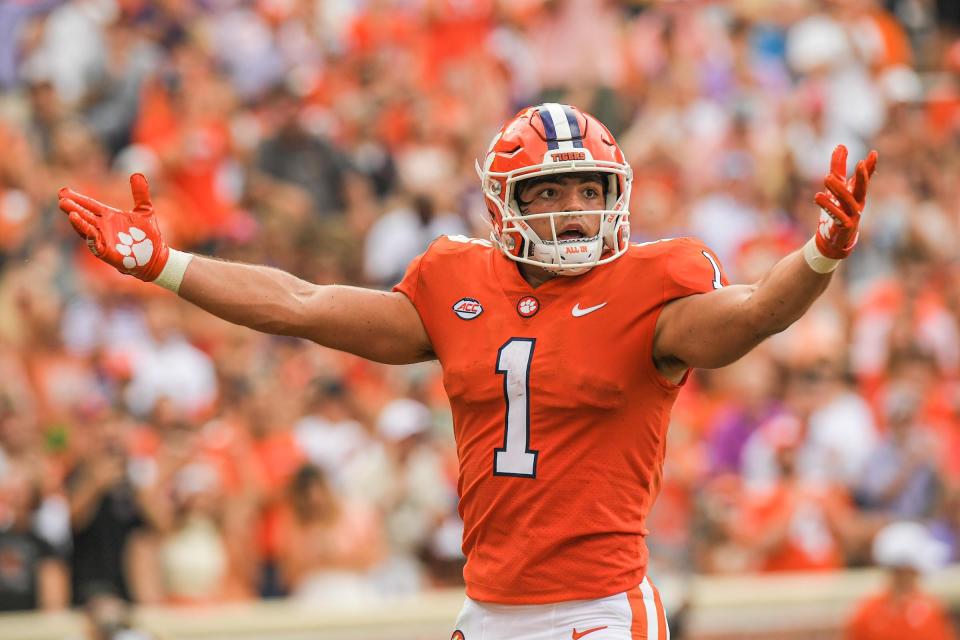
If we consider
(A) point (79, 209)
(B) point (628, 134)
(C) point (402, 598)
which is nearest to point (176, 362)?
(C) point (402, 598)

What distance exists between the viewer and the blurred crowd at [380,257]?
30.5 feet

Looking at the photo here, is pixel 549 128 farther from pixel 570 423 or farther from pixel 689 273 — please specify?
pixel 570 423

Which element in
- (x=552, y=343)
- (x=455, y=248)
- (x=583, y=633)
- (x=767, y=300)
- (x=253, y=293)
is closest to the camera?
(x=767, y=300)

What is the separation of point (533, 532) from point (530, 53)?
928 centimetres

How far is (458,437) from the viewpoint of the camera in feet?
16.8

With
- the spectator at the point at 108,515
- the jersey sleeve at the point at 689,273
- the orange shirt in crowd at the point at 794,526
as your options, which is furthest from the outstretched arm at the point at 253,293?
the orange shirt in crowd at the point at 794,526

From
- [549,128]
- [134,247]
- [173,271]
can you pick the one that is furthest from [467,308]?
[134,247]

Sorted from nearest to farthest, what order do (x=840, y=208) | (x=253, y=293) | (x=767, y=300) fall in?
(x=840, y=208) < (x=767, y=300) < (x=253, y=293)

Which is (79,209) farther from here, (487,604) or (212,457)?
(212,457)

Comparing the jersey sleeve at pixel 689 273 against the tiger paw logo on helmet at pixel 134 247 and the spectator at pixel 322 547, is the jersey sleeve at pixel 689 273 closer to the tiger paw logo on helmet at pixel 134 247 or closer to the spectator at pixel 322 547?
the tiger paw logo on helmet at pixel 134 247

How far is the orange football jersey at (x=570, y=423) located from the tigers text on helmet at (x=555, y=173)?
84 mm

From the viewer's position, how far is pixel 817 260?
446 centimetres

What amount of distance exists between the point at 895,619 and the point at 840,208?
5847mm

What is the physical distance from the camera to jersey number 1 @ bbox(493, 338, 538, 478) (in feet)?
16.0
